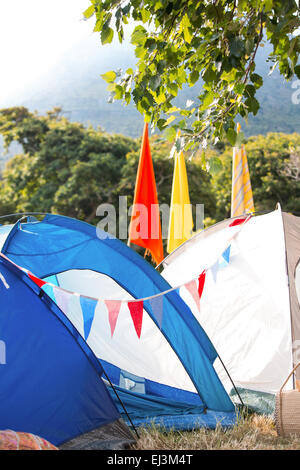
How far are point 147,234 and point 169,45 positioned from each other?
295cm

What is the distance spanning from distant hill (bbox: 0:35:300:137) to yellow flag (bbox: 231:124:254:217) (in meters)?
24.1

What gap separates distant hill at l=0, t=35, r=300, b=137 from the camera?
42.6 meters

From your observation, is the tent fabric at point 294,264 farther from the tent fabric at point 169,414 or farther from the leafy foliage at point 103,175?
the leafy foliage at point 103,175

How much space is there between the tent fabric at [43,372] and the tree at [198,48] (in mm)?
1062

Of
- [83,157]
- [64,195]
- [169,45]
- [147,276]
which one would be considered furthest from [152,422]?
[83,157]

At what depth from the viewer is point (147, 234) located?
16.3 feet

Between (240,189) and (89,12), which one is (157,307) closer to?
(89,12)

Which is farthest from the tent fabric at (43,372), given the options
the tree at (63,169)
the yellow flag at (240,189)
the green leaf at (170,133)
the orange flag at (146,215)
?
the tree at (63,169)

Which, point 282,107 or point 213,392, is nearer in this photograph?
point 213,392

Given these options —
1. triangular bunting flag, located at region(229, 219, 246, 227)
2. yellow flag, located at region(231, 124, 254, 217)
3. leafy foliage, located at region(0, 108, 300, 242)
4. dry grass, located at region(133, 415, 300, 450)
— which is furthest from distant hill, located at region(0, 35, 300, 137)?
dry grass, located at region(133, 415, 300, 450)

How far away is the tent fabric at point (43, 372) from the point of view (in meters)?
1.97

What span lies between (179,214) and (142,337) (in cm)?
232
